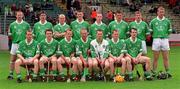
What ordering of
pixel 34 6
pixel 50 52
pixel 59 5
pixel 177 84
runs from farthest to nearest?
pixel 59 5, pixel 34 6, pixel 50 52, pixel 177 84

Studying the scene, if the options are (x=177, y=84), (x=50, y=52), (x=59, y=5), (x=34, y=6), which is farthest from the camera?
(x=59, y=5)

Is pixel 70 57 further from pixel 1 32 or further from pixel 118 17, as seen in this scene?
pixel 1 32

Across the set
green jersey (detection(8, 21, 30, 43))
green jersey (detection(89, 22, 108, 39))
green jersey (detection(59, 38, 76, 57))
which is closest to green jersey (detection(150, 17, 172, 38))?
green jersey (detection(89, 22, 108, 39))

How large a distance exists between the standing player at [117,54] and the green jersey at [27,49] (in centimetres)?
209

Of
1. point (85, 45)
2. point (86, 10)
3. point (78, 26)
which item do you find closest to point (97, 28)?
point (78, 26)

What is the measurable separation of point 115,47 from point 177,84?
2101mm

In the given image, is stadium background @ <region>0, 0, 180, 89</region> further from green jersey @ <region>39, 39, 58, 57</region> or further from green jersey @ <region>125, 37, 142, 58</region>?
green jersey @ <region>39, 39, 58, 57</region>

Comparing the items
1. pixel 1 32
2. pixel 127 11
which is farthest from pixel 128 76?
pixel 127 11

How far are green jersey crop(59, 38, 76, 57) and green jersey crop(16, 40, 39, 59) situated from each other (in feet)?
2.35

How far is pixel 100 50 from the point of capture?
565 inches

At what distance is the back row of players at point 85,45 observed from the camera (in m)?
14.1

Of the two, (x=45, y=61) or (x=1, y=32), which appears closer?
(x=45, y=61)

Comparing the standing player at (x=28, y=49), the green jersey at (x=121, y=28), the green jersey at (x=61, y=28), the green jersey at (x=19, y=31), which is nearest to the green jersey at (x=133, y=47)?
the green jersey at (x=121, y=28)

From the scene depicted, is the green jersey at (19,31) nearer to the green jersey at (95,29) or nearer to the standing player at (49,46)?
the standing player at (49,46)
